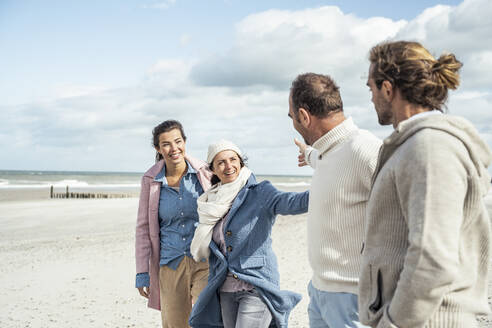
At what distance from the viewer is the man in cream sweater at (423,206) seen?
4.94ft

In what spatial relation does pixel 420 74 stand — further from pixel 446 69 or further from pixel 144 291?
pixel 144 291

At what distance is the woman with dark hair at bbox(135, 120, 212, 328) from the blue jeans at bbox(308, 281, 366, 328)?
1.83m

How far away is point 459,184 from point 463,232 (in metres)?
0.23

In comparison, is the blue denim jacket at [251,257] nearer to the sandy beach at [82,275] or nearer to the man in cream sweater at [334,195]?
the man in cream sweater at [334,195]

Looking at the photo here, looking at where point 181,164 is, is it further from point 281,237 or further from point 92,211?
point 92,211

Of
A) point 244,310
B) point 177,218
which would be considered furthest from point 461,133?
point 177,218

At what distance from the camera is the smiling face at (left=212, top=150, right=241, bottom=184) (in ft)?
12.1

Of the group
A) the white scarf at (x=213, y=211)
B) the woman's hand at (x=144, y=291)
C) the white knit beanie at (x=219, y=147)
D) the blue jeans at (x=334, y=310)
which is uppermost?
the white knit beanie at (x=219, y=147)

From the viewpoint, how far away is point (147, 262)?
4449 mm

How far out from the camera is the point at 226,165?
367 cm

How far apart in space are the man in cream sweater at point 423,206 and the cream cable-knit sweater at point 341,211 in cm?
46

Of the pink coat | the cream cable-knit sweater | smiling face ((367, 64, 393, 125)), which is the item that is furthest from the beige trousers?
smiling face ((367, 64, 393, 125))

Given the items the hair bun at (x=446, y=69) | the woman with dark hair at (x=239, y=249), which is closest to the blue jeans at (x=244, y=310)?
the woman with dark hair at (x=239, y=249)

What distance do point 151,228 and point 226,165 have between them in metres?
1.21
